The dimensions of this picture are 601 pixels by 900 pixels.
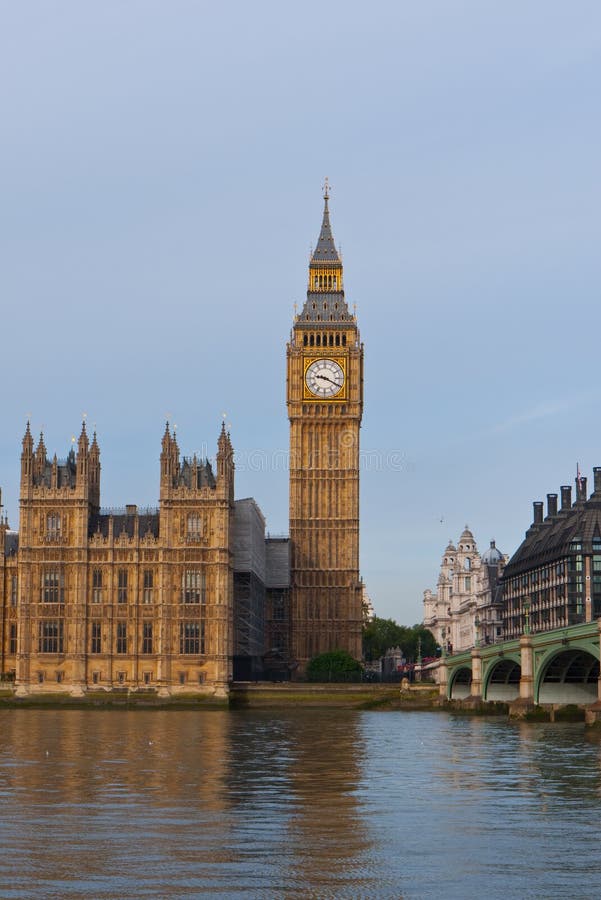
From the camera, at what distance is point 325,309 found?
180 m

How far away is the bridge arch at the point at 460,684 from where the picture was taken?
13788cm

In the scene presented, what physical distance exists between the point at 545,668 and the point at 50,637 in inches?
2440

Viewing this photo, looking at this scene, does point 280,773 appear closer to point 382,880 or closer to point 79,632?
point 382,880

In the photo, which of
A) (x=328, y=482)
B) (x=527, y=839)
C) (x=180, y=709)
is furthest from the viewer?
(x=328, y=482)

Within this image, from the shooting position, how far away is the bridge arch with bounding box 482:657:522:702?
118 meters

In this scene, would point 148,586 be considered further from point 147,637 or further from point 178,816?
point 178,816

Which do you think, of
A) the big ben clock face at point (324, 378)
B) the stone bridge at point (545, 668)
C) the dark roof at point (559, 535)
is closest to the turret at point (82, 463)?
the big ben clock face at point (324, 378)

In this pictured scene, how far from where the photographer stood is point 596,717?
8625 centimetres

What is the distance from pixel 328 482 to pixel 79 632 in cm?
4009

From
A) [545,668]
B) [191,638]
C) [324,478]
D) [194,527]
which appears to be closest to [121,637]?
[191,638]

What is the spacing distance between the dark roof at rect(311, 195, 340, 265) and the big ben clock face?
15.7 m

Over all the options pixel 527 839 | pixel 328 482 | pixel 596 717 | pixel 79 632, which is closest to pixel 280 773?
pixel 527 839

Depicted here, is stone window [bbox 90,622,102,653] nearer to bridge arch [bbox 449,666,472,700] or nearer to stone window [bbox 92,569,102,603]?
stone window [bbox 92,569,102,603]

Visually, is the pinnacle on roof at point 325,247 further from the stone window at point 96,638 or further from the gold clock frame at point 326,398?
the stone window at point 96,638
